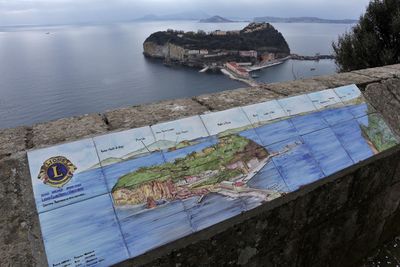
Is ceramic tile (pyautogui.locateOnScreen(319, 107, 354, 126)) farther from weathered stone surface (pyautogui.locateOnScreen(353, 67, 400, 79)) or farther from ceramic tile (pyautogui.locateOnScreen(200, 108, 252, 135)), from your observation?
weathered stone surface (pyautogui.locateOnScreen(353, 67, 400, 79))

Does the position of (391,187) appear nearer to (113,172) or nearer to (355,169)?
(355,169)

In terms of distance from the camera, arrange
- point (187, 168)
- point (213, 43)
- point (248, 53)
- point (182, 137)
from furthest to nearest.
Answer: point (213, 43) → point (248, 53) → point (182, 137) → point (187, 168)

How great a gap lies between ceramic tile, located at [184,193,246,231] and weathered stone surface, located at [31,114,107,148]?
0.70 meters

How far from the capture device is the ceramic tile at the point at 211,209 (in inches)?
65.0

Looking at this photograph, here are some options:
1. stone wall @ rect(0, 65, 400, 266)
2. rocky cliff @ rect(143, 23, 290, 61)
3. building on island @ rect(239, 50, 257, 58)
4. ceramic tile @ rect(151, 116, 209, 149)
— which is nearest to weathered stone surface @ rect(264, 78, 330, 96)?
stone wall @ rect(0, 65, 400, 266)

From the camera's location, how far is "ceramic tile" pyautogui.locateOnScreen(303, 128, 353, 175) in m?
2.11

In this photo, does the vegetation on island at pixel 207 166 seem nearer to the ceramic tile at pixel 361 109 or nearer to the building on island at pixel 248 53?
the ceramic tile at pixel 361 109

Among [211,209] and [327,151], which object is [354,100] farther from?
[211,209]

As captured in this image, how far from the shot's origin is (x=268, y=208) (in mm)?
1875

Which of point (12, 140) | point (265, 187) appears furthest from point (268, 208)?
point (12, 140)

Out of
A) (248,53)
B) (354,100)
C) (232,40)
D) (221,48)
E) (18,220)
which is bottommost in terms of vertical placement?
(248,53)

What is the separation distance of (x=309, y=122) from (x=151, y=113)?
1.14 m

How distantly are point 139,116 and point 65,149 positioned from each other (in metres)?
0.57

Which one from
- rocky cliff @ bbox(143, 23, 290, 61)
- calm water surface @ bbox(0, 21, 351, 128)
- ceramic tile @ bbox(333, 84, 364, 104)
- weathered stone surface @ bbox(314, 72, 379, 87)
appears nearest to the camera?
Answer: ceramic tile @ bbox(333, 84, 364, 104)
